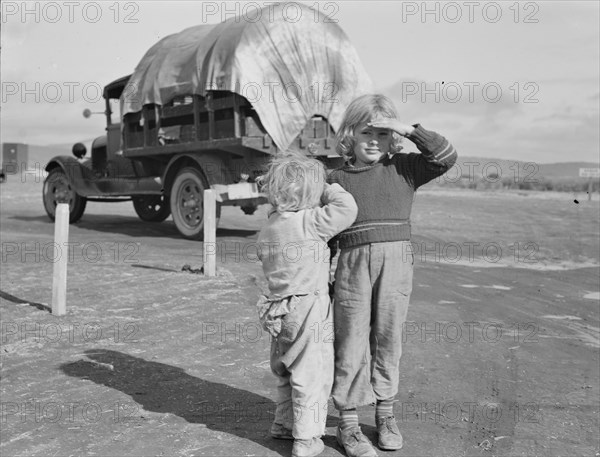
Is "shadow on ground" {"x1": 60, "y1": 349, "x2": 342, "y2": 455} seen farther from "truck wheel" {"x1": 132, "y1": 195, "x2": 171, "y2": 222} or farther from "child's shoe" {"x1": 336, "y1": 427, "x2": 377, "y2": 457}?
"truck wheel" {"x1": 132, "y1": 195, "x2": 171, "y2": 222}

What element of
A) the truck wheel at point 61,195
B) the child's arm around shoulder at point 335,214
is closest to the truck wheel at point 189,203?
the truck wheel at point 61,195

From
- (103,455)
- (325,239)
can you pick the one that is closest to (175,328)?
(103,455)

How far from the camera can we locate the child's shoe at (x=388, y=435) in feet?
13.2

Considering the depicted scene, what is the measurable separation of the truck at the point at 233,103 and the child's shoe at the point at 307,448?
7892mm

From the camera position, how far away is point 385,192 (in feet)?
12.8

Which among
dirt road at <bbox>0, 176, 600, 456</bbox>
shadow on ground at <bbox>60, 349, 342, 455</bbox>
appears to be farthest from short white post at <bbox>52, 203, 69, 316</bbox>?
shadow on ground at <bbox>60, 349, 342, 455</bbox>

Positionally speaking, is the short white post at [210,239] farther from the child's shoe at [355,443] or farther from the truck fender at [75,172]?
the truck fender at [75,172]

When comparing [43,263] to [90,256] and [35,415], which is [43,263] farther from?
[35,415]

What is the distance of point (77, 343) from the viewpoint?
6.41 metres

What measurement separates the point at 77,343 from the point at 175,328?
878 mm

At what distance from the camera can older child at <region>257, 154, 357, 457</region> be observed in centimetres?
379

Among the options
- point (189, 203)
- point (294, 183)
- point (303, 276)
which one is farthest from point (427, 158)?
point (189, 203)

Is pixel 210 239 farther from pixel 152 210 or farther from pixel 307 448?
pixel 152 210

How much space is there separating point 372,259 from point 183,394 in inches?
73.8
